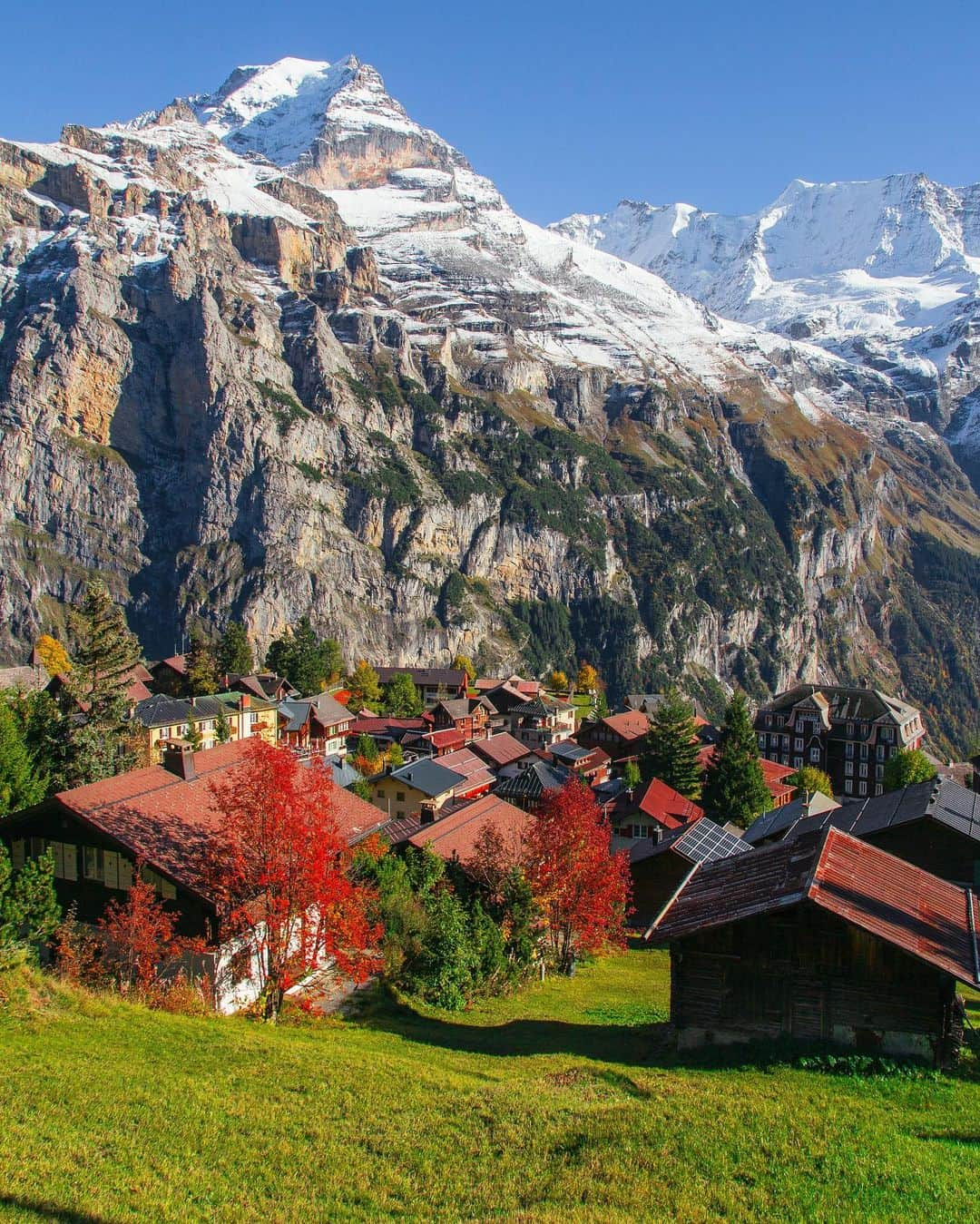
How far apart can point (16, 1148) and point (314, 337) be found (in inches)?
7730

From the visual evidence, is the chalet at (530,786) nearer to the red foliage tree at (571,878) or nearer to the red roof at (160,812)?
the red foliage tree at (571,878)

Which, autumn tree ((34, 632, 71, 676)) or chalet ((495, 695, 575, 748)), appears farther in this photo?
chalet ((495, 695, 575, 748))

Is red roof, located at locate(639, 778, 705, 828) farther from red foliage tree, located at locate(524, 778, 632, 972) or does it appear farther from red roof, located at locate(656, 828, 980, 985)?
red roof, located at locate(656, 828, 980, 985)

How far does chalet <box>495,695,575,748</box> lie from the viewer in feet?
318

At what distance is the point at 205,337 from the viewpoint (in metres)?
173

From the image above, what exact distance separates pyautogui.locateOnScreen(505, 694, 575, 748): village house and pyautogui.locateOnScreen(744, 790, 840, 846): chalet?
1733 inches

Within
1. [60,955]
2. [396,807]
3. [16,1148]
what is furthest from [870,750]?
[16,1148]

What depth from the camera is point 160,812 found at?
2767 centimetres

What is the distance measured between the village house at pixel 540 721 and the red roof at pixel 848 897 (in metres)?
69.9

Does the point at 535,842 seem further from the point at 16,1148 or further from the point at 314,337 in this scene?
the point at 314,337

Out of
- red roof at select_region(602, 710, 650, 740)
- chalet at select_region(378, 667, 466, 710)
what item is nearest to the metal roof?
red roof at select_region(602, 710, 650, 740)

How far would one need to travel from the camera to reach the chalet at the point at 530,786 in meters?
57.0

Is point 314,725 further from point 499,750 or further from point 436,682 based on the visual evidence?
point 436,682

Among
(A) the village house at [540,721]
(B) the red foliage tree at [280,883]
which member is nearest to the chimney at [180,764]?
(B) the red foliage tree at [280,883]
